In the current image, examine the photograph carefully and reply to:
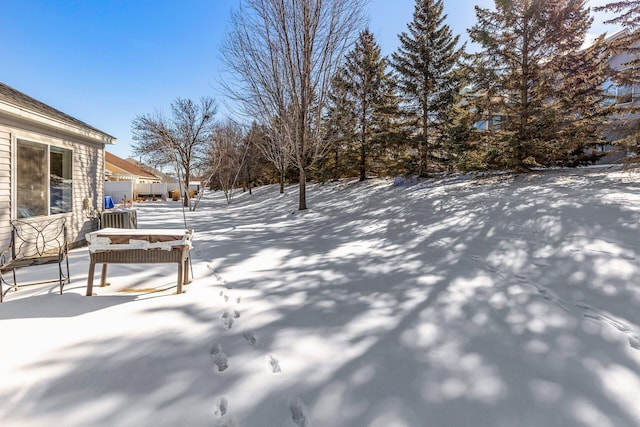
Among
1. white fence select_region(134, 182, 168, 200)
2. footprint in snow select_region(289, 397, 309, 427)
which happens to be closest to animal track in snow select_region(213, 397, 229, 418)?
footprint in snow select_region(289, 397, 309, 427)

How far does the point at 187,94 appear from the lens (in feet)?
66.3

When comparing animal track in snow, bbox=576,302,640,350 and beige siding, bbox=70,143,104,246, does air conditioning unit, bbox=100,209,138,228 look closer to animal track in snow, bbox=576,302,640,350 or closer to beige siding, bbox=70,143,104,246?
beige siding, bbox=70,143,104,246

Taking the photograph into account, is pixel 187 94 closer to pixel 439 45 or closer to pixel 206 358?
pixel 439 45

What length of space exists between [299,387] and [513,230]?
16.7ft

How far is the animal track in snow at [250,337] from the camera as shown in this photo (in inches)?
98.7

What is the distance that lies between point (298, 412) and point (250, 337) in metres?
0.96

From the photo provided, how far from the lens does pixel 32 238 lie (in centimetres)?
486

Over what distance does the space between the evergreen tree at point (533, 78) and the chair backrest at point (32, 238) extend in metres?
11.1

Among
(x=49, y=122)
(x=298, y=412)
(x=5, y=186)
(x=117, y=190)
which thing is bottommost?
(x=298, y=412)

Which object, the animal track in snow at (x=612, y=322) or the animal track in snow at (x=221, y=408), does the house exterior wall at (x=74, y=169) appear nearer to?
the animal track in snow at (x=221, y=408)

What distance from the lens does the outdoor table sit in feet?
11.0

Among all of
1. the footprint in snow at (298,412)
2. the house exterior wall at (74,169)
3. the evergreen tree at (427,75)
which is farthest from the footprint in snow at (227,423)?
the evergreen tree at (427,75)

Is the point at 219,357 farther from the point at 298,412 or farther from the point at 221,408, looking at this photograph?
the point at 298,412

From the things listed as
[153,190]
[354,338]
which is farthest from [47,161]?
[153,190]
